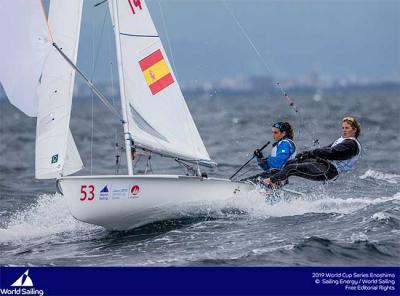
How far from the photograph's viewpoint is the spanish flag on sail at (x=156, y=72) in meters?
8.30

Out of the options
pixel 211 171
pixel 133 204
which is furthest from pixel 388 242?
pixel 211 171

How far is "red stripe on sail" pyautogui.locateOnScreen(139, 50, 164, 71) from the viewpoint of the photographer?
8.27 meters

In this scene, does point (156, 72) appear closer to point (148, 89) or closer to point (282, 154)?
point (148, 89)

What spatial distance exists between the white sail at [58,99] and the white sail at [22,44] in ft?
0.40

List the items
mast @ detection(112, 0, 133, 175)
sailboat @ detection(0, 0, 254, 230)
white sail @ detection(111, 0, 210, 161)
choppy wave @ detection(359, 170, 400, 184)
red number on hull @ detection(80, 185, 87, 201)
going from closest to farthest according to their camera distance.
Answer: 1. red number on hull @ detection(80, 185, 87, 201)
2. sailboat @ detection(0, 0, 254, 230)
3. mast @ detection(112, 0, 133, 175)
4. white sail @ detection(111, 0, 210, 161)
5. choppy wave @ detection(359, 170, 400, 184)

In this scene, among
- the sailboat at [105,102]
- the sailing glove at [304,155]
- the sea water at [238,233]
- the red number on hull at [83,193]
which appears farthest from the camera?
the sailing glove at [304,155]

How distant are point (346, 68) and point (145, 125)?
546ft

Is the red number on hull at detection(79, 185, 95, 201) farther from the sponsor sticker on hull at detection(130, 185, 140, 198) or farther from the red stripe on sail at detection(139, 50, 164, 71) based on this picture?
the red stripe on sail at detection(139, 50, 164, 71)

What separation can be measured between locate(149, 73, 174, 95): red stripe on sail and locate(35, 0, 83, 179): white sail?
0.83 metres

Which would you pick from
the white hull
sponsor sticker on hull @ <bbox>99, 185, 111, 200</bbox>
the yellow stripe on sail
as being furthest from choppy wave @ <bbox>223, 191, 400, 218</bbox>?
the yellow stripe on sail

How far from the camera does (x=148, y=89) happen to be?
27.3ft

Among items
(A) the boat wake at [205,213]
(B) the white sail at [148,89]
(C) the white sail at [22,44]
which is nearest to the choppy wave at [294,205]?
(A) the boat wake at [205,213]
